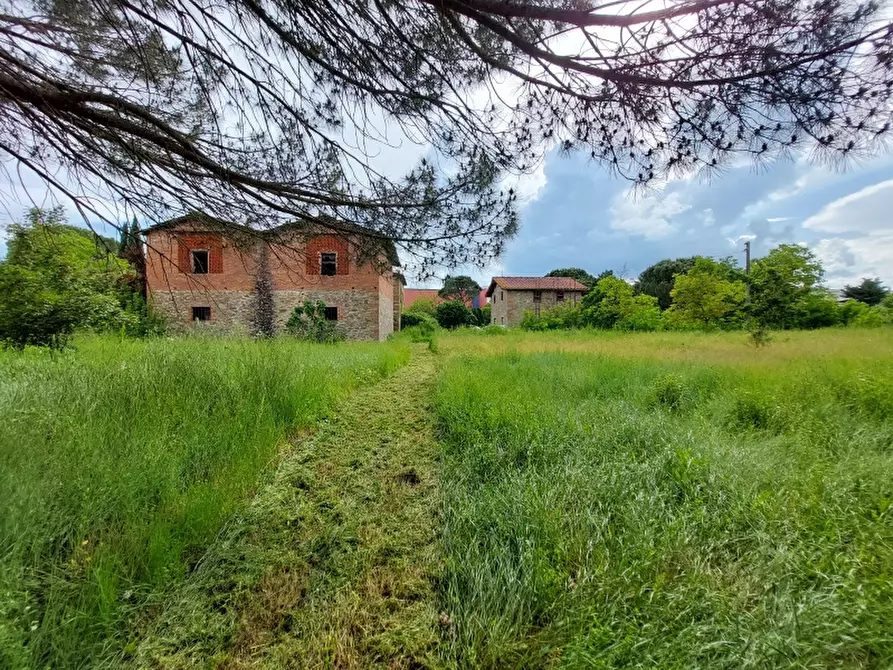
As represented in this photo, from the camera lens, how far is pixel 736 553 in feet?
5.68

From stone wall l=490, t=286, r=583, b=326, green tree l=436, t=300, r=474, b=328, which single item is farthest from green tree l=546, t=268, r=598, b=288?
green tree l=436, t=300, r=474, b=328

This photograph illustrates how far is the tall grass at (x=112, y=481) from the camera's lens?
1.37m

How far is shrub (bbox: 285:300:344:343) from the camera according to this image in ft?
49.9

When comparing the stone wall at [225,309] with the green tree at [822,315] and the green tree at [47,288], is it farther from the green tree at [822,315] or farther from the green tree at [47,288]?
the green tree at [822,315]

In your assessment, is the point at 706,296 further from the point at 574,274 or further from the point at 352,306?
the point at 574,274

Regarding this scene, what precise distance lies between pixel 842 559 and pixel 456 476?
7.22 ft

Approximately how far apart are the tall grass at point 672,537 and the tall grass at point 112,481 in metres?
1.52

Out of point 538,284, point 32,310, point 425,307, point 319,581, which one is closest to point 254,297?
point 32,310

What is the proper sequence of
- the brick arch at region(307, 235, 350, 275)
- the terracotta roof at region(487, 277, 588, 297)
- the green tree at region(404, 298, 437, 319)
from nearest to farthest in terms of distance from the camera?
the brick arch at region(307, 235, 350, 275) → the terracotta roof at region(487, 277, 588, 297) → the green tree at region(404, 298, 437, 319)

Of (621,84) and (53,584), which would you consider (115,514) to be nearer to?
(53,584)

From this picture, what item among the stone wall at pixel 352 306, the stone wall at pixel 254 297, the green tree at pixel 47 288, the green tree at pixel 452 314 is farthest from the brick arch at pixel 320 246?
the green tree at pixel 452 314

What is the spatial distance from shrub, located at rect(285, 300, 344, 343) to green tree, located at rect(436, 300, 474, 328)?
639 inches

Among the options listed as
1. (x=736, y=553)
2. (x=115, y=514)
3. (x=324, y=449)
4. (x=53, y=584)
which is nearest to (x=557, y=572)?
(x=736, y=553)

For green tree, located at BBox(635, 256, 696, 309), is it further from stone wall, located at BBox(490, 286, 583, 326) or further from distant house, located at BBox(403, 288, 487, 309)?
distant house, located at BBox(403, 288, 487, 309)
